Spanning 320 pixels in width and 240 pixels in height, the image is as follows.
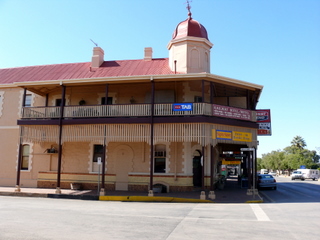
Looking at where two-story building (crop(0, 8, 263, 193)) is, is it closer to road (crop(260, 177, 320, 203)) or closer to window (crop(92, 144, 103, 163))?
window (crop(92, 144, 103, 163))

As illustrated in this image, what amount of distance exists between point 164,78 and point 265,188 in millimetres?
13615

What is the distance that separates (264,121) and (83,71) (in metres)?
14.1

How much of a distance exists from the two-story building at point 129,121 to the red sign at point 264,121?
1688 mm

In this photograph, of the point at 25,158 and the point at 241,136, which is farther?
the point at 25,158

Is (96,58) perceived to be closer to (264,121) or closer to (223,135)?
(223,135)

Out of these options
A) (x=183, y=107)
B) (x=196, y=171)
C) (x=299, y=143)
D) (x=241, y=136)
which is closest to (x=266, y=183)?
(x=196, y=171)

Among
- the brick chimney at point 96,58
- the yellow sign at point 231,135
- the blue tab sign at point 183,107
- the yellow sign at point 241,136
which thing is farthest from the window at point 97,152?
the yellow sign at point 241,136

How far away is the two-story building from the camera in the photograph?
16766 mm

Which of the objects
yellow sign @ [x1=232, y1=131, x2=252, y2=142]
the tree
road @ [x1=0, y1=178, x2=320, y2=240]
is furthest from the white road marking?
the tree

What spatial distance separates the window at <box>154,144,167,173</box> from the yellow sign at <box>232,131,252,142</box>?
4751 millimetres

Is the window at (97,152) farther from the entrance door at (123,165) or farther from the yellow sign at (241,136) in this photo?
the yellow sign at (241,136)

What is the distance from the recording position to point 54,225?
27.9 feet

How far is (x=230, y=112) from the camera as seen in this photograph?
56.3 feet

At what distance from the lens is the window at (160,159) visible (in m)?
19.4
